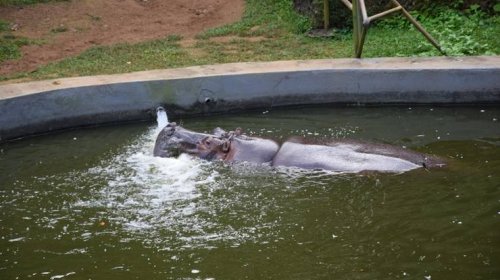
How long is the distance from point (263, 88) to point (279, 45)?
2.76m

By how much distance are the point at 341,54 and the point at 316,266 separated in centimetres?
662

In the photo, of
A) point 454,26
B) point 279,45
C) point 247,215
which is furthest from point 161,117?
point 454,26

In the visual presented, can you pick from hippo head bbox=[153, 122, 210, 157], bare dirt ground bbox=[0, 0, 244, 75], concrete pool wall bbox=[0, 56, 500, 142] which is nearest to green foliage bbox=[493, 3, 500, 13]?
concrete pool wall bbox=[0, 56, 500, 142]

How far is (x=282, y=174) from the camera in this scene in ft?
26.1

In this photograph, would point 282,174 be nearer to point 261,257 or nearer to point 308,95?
point 261,257

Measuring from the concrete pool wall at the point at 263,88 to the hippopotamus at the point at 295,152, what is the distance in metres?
1.78

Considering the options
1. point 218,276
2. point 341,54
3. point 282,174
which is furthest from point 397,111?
point 218,276

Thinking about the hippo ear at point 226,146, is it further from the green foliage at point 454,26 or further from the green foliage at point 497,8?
the green foliage at point 497,8

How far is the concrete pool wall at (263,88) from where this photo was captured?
33.6 feet

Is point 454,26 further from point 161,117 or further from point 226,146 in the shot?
point 226,146

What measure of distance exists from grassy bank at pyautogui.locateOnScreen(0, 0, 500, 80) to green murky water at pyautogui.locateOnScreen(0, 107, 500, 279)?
2613 millimetres

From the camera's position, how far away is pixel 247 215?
277 inches

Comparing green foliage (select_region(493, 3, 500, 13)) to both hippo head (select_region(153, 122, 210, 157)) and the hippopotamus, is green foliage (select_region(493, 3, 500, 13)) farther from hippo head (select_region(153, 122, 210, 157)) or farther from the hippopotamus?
hippo head (select_region(153, 122, 210, 157))

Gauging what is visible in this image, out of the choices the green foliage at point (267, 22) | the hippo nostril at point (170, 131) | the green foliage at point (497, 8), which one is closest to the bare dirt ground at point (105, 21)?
Answer: the green foliage at point (267, 22)
